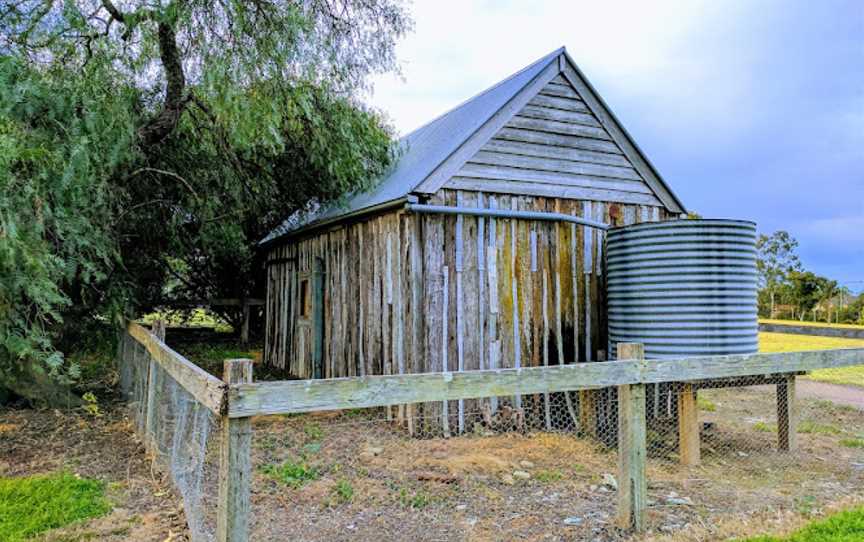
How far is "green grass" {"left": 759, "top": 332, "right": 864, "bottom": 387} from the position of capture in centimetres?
1123

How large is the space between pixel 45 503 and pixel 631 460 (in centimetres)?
418

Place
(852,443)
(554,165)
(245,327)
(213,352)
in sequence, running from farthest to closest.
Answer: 1. (245,327)
2. (213,352)
3. (554,165)
4. (852,443)

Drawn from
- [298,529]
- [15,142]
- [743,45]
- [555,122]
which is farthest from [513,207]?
[743,45]

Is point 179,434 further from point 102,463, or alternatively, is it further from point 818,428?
point 818,428

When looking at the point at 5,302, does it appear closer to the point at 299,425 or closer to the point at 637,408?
the point at 299,425

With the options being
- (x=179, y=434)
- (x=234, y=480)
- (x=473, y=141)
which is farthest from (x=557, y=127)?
(x=234, y=480)

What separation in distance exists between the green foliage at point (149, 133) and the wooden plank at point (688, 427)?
211 inches

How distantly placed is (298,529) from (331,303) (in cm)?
533

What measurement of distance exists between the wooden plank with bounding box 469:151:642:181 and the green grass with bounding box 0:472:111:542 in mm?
5041

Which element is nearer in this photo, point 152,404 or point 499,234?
point 152,404

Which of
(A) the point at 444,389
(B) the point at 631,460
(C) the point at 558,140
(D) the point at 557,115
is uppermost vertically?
(D) the point at 557,115

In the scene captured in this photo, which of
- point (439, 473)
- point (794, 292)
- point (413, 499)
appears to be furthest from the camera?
point (794, 292)

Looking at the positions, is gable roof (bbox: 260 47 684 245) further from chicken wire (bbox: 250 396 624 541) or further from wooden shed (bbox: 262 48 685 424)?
chicken wire (bbox: 250 396 624 541)

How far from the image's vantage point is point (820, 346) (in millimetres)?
14328
